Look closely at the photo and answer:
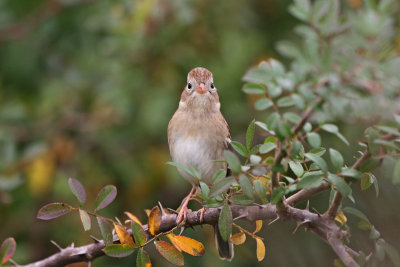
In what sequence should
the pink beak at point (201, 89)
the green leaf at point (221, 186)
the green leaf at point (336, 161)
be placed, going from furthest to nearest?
1. the pink beak at point (201, 89)
2. the green leaf at point (221, 186)
3. the green leaf at point (336, 161)

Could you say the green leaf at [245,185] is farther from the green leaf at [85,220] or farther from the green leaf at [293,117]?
the green leaf at [85,220]

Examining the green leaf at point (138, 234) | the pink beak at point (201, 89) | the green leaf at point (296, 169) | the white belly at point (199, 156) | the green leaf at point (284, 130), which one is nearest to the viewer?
the green leaf at point (284, 130)

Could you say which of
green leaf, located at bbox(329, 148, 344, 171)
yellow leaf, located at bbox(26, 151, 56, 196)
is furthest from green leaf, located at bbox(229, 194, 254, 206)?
yellow leaf, located at bbox(26, 151, 56, 196)

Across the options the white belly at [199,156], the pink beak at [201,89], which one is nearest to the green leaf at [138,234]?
the white belly at [199,156]

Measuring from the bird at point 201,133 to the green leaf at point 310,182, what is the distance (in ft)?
5.56

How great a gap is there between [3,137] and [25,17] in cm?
131

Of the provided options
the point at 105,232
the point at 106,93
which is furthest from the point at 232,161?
the point at 106,93

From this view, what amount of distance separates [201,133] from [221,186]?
173cm

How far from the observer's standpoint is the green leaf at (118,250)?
7.55 feet

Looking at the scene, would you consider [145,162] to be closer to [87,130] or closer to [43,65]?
[87,130]

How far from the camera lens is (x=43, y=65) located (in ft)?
18.8

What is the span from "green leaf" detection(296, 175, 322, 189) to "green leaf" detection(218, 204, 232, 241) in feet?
1.07

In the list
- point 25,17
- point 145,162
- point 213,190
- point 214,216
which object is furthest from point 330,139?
point 25,17

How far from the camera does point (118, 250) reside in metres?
2.31
